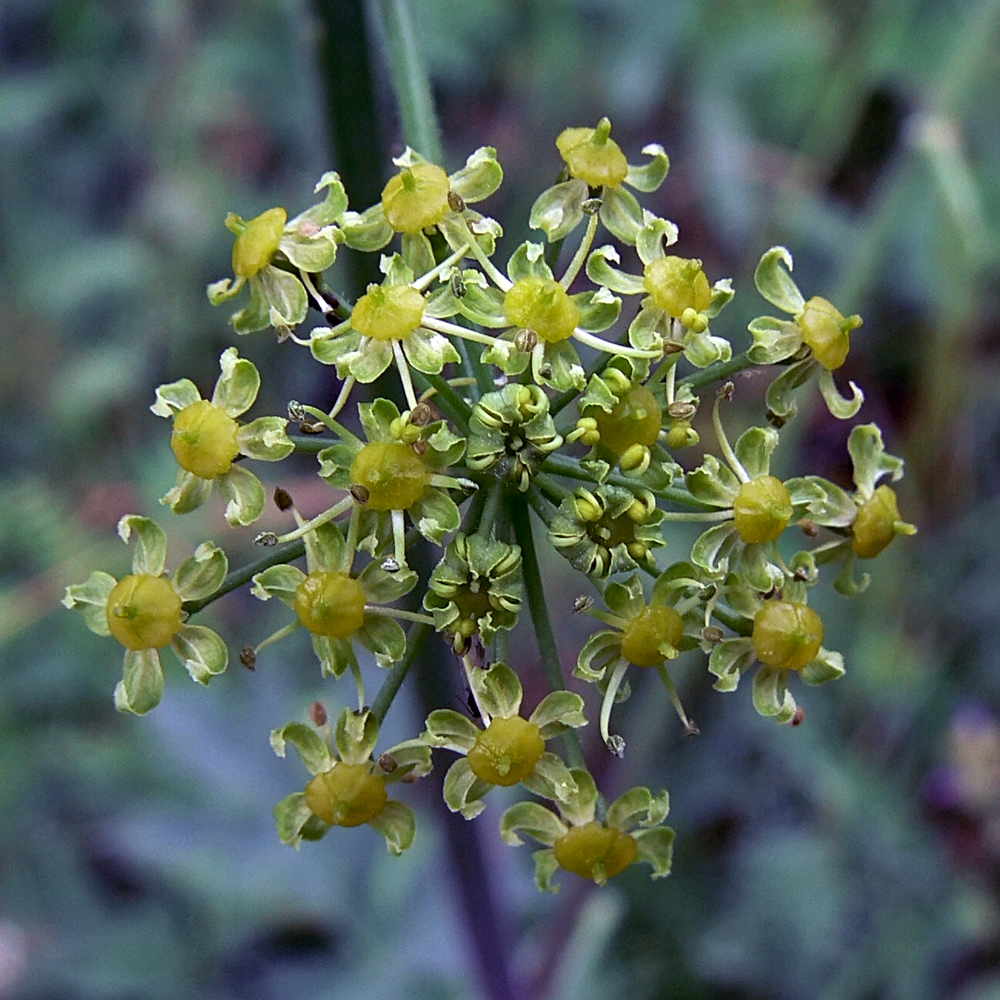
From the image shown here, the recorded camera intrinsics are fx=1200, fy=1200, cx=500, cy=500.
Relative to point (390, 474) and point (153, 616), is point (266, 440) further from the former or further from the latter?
point (153, 616)

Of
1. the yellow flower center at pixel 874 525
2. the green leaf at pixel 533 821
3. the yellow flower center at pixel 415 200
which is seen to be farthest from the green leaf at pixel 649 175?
the green leaf at pixel 533 821

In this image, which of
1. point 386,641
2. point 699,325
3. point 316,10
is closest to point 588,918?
point 386,641

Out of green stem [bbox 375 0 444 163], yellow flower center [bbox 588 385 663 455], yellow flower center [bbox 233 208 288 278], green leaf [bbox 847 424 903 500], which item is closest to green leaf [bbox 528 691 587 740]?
yellow flower center [bbox 588 385 663 455]

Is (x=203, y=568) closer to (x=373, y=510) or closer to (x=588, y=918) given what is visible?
(x=373, y=510)

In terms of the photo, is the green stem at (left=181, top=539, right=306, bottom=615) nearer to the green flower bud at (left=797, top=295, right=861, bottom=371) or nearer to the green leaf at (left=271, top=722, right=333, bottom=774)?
the green leaf at (left=271, top=722, right=333, bottom=774)

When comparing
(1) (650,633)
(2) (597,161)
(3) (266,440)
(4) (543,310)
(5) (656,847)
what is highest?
(2) (597,161)

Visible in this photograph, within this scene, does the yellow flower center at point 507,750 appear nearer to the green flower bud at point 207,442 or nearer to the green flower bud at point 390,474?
the green flower bud at point 390,474

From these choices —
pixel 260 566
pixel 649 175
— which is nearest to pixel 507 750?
pixel 260 566
